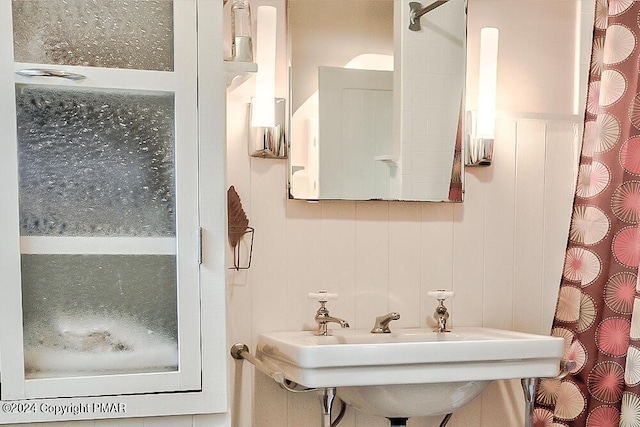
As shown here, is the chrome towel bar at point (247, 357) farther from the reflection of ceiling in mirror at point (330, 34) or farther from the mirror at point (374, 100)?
the reflection of ceiling in mirror at point (330, 34)

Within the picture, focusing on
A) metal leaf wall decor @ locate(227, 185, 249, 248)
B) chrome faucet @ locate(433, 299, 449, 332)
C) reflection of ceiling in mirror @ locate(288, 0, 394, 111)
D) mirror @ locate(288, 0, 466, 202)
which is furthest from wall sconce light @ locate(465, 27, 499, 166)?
metal leaf wall decor @ locate(227, 185, 249, 248)

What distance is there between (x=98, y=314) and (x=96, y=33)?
1.96 feet

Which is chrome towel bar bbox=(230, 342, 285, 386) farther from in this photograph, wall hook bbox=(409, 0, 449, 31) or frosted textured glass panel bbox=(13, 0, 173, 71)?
wall hook bbox=(409, 0, 449, 31)

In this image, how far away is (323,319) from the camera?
6.83ft

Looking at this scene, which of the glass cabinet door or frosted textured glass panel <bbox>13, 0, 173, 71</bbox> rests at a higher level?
frosted textured glass panel <bbox>13, 0, 173, 71</bbox>

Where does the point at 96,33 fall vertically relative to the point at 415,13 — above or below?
below

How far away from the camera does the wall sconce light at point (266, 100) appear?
210 cm

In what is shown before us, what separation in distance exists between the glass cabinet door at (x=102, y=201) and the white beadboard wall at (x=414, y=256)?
1.59 feet

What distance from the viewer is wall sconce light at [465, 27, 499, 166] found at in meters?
2.29

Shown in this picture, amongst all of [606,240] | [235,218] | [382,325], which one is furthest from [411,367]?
[606,240]

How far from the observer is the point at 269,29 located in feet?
6.93

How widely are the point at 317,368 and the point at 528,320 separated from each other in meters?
0.93

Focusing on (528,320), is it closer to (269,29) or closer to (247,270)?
(247,270)

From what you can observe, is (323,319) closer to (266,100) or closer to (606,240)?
(266,100)
